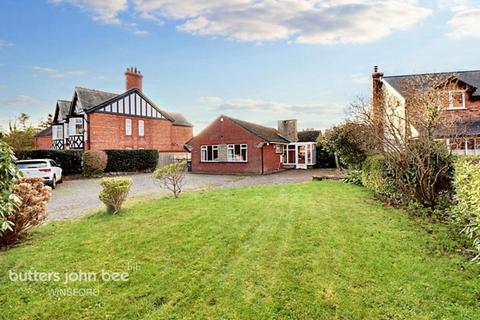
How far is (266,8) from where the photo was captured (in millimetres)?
11023

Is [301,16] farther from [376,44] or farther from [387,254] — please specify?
[387,254]

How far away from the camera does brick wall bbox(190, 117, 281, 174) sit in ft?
78.5

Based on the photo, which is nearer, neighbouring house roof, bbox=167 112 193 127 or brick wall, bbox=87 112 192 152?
brick wall, bbox=87 112 192 152

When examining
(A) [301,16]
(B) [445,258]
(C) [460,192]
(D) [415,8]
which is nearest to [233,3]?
(A) [301,16]

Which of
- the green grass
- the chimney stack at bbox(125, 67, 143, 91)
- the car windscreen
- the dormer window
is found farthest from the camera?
the chimney stack at bbox(125, 67, 143, 91)

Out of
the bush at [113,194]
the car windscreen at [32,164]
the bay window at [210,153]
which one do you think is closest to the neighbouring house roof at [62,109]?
the bay window at [210,153]

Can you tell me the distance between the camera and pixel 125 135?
1134 inches

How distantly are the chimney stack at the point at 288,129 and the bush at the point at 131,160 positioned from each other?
13.1 m

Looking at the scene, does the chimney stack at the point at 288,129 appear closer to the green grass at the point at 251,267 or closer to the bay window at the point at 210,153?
the bay window at the point at 210,153

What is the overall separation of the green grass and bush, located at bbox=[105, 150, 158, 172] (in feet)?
54.4

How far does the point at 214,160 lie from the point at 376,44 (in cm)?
1588

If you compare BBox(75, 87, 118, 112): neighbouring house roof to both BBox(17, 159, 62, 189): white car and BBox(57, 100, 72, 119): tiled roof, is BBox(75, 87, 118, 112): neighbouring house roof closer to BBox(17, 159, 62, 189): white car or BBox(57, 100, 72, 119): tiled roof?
BBox(57, 100, 72, 119): tiled roof

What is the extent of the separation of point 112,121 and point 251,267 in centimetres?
2686

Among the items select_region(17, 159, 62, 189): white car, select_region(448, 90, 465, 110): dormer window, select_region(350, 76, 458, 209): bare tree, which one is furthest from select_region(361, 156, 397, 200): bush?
select_region(17, 159, 62, 189): white car
